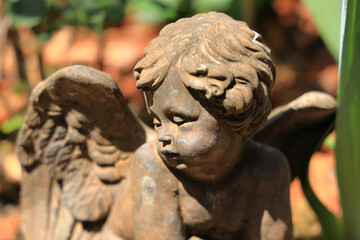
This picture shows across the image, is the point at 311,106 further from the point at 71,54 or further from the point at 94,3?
the point at 71,54

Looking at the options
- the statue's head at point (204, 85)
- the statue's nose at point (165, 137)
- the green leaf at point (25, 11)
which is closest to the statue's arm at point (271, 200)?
the statue's head at point (204, 85)

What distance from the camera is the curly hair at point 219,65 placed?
984 millimetres

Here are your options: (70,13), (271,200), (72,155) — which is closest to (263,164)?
(271,200)

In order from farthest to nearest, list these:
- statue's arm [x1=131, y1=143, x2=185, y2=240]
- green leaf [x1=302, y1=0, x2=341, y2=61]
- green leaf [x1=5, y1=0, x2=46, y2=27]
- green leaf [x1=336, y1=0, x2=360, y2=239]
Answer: green leaf [x1=5, y1=0, x2=46, y2=27] < green leaf [x1=302, y1=0, x2=341, y2=61] < green leaf [x1=336, y1=0, x2=360, y2=239] < statue's arm [x1=131, y1=143, x2=185, y2=240]

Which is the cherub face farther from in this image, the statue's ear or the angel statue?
the statue's ear

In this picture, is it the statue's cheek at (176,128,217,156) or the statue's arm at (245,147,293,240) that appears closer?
the statue's cheek at (176,128,217,156)

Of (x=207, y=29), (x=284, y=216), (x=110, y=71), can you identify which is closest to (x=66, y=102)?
(x=207, y=29)

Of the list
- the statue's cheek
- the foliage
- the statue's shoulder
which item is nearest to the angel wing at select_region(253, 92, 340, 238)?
the statue's shoulder

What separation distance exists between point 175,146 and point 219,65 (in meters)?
0.20

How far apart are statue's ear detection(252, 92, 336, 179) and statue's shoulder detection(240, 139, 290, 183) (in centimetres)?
18

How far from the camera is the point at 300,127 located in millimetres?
1481

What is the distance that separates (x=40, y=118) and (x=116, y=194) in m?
0.30

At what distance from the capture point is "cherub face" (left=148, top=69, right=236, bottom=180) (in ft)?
3.35

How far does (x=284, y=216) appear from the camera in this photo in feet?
4.13
